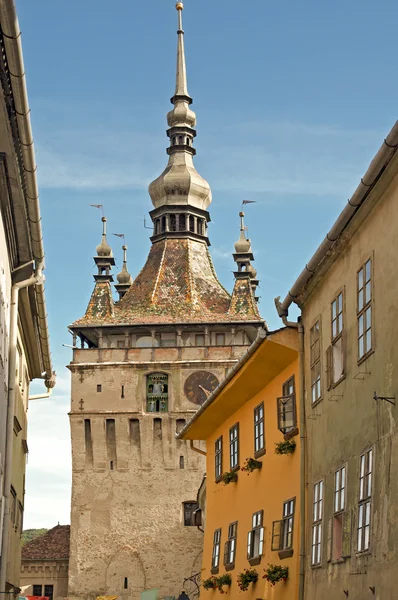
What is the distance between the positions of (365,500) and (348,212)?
3497mm

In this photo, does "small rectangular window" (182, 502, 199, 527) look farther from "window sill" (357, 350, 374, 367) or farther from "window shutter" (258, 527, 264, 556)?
"window sill" (357, 350, 374, 367)

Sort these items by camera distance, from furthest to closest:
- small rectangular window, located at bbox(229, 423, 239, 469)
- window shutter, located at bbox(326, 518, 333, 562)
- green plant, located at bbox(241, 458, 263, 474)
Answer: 1. small rectangular window, located at bbox(229, 423, 239, 469)
2. green plant, located at bbox(241, 458, 263, 474)
3. window shutter, located at bbox(326, 518, 333, 562)

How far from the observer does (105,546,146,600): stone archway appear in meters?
69.6

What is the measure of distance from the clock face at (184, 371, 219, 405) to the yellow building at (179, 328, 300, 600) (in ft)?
140

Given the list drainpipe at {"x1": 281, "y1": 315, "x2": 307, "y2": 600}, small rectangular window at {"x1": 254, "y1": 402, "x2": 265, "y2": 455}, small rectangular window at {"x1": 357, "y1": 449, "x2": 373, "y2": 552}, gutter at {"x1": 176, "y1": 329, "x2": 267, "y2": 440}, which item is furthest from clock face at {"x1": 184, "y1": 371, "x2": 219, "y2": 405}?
small rectangular window at {"x1": 357, "y1": 449, "x2": 373, "y2": 552}

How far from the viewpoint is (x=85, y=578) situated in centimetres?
7019

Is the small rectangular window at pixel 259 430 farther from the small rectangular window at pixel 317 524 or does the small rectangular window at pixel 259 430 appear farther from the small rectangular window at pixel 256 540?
the small rectangular window at pixel 317 524

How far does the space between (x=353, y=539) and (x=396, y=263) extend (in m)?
3.63

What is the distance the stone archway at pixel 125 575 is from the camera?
69.6m

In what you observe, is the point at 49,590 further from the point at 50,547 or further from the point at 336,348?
the point at 336,348

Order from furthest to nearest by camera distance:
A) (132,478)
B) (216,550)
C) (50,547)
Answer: (50,547), (132,478), (216,550)

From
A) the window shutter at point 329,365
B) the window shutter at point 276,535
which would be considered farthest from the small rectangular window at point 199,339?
the window shutter at point 329,365

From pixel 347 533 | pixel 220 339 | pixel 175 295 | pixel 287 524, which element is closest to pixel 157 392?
pixel 220 339

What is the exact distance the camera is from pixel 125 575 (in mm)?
69875
